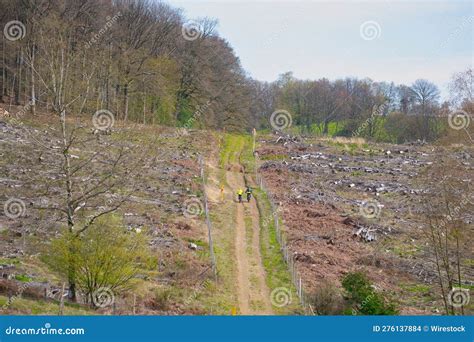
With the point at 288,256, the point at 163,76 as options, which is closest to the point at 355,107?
the point at 163,76

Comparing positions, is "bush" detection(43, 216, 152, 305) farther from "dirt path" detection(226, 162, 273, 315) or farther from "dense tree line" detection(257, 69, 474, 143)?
"dense tree line" detection(257, 69, 474, 143)

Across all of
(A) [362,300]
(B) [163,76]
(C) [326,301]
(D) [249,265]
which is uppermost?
(B) [163,76]

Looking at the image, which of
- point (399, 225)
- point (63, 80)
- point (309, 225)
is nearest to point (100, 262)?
point (63, 80)

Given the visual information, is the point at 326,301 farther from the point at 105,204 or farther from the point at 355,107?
the point at 355,107

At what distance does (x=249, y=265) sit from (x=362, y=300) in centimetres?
785

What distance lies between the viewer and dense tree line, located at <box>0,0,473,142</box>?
176 feet

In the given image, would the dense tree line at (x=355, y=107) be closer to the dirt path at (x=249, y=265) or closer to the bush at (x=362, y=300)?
the dirt path at (x=249, y=265)

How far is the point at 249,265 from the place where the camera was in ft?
92.8

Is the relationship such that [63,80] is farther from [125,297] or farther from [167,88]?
[167,88]

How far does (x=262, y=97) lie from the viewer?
4845 inches

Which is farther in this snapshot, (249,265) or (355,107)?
(355,107)

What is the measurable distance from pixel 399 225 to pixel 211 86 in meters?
45.4

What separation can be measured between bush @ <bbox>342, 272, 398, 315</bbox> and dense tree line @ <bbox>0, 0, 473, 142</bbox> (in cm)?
2322

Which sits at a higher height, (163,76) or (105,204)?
(163,76)
